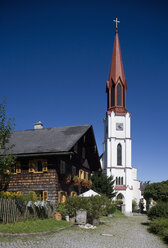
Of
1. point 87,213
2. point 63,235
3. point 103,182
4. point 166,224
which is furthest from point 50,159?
point 103,182

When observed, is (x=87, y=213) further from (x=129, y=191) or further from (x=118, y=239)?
(x=129, y=191)

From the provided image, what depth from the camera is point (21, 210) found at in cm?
1519

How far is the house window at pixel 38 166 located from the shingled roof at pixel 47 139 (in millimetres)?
928

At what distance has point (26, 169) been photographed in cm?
2191

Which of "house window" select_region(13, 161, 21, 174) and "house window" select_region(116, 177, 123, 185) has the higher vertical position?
"house window" select_region(13, 161, 21, 174)

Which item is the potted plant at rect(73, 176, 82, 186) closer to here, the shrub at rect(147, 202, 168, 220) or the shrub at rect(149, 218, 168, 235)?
the shrub at rect(147, 202, 168, 220)

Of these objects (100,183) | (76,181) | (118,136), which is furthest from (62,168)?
(118,136)

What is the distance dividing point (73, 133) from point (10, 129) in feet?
19.8

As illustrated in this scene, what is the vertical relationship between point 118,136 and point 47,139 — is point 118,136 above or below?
above

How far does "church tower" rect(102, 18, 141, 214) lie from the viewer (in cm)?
5444

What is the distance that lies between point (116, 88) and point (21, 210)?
46.9 m

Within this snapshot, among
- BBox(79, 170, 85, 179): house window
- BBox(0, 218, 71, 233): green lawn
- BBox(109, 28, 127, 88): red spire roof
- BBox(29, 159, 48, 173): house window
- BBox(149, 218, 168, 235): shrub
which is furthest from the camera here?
BBox(109, 28, 127, 88): red spire roof

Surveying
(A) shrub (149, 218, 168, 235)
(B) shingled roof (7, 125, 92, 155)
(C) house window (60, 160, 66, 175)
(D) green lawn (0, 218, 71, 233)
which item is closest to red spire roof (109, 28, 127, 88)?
(B) shingled roof (7, 125, 92, 155)

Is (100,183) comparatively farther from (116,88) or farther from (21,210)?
(116,88)
